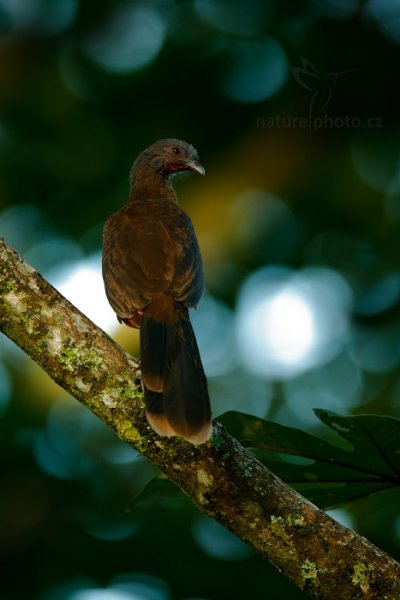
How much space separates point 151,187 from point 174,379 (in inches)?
83.0

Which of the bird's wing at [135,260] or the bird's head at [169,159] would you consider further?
the bird's head at [169,159]

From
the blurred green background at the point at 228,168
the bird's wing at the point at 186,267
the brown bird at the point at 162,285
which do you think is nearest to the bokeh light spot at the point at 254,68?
the blurred green background at the point at 228,168

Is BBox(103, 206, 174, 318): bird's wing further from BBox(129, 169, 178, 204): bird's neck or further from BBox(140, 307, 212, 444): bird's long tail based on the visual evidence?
BBox(129, 169, 178, 204): bird's neck

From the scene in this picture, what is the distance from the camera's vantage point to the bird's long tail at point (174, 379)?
A: 9.37 ft

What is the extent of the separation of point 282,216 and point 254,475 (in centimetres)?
651

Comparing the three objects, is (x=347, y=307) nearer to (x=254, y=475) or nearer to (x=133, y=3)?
(x=133, y=3)

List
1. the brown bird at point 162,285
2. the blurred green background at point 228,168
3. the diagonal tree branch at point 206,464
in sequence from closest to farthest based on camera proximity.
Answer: the diagonal tree branch at point 206,464
the brown bird at point 162,285
the blurred green background at point 228,168

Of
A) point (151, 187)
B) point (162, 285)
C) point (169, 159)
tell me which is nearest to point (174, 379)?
point (162, 285)

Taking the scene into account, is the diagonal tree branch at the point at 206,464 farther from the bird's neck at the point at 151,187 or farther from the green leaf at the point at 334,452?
the bird's neck at the point at 151,187

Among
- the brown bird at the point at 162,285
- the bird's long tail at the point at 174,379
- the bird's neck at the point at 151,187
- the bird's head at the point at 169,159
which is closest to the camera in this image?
the bird's long tail at the point at 174,379

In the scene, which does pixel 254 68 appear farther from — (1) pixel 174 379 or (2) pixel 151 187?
(1) pixel 174 379

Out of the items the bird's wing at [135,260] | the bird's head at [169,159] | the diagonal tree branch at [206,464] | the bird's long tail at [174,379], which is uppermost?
the bird's head at [169,159]

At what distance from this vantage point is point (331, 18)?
8.80m

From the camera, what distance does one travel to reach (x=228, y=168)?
8406 mm
